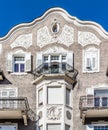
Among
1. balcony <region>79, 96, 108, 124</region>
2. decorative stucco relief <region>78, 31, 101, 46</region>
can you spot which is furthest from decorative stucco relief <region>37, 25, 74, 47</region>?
balcony <region>79, 96, 108, 124</region>

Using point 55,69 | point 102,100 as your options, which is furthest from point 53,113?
point 102,100

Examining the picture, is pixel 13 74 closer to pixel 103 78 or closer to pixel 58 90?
pixel 58 90

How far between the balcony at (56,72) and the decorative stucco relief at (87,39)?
2.04 meters

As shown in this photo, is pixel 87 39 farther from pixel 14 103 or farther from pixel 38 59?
pixel 14 103

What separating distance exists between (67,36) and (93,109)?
6066 millimetres

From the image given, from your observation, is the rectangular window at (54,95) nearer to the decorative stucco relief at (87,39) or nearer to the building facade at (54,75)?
the building facade at (54,75)

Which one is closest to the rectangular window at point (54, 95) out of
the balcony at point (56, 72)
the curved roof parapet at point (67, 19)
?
the balcony at point (56, 72)

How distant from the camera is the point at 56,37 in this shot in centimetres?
4028

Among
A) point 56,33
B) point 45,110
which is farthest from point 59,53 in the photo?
point 45,110

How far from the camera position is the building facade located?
1494 inches

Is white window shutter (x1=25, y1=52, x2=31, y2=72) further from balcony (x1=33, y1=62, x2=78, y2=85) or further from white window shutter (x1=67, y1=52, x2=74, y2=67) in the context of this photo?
white window shutter (x1=67, y1=52, x2=74, y2=67)

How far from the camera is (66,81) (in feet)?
127

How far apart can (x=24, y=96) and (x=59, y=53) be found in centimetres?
385

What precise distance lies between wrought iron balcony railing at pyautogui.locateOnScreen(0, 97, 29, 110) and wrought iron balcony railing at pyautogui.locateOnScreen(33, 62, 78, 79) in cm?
216
